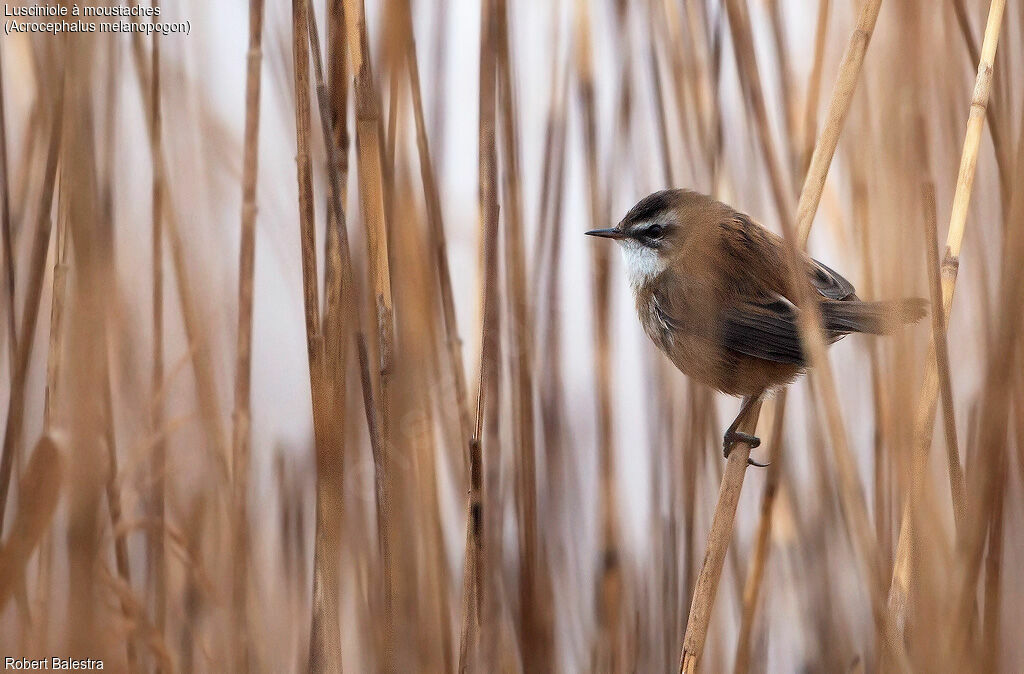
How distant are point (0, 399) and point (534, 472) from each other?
40.3 inches

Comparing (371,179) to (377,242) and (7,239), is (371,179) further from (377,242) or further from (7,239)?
(7,239)

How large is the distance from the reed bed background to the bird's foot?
0.08 m

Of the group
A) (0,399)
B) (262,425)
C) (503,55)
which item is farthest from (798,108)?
(0,399)

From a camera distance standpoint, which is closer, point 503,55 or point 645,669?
point 503,55

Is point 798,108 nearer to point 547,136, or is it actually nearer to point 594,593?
point 547,136

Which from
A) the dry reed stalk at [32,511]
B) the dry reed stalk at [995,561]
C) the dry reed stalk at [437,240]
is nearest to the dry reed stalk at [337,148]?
the dry reed stalk at [437,240]

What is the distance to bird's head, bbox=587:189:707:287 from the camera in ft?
6.49

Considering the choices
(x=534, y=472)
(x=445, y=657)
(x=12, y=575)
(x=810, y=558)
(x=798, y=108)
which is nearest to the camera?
(x=12, y=575)

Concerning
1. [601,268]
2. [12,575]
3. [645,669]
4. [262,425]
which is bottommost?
[645,669]

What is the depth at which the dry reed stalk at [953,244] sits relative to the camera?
4.52 feet

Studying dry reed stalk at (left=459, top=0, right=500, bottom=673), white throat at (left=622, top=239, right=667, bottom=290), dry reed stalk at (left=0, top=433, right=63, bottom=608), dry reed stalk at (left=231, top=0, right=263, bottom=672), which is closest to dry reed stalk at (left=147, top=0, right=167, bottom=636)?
dry reed stalk at (left=231, top=0, right=263, bottom=672)

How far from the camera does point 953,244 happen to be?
1.42 meters

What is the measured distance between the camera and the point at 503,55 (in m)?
1.57

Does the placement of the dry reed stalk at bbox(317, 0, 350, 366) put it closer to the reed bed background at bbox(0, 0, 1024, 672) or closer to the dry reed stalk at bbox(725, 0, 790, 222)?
the reed bed background at bbox(0, 0, 1024, 672)
